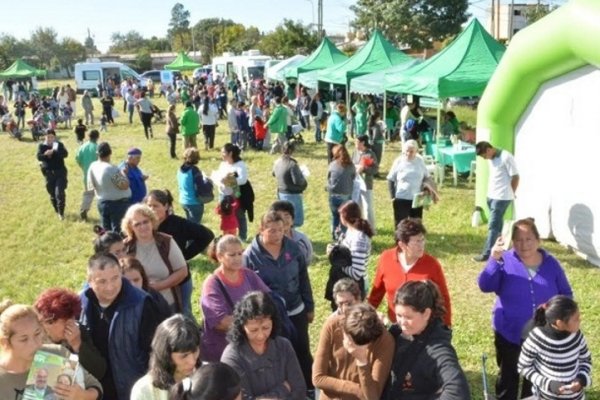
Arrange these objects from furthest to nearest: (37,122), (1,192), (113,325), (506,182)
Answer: (37,122)
(1,192)
(506,182)
(113,325)

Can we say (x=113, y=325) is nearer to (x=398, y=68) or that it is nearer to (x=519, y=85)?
(x=519, y=85)

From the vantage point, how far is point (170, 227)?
5098 millimetres

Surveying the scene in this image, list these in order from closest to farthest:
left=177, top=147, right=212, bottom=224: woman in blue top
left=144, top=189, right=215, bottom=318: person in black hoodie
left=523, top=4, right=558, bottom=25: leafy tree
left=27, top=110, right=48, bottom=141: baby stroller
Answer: left=144, top=189, right=215, bottom=318: person in black hoodie, left=177, top=147, right=212, bottom=224: woman in blue top, left=27, top=110, right=48, bottom=141: baby stroller, left=523, top=4, right=558, bottom=25: leafy tree

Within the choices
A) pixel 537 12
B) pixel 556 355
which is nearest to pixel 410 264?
pixel 556 355

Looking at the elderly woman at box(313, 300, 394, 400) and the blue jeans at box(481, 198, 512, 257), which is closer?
the elderly woman at box(313, 300, 394, 400)

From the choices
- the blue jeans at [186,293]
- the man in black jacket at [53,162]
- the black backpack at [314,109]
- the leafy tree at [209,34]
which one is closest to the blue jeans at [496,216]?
the blue jeans at [186,293]

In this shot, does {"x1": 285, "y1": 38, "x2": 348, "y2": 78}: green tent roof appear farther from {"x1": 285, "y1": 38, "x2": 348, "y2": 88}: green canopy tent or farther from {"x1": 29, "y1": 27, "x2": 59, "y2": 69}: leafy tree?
{"x1": 29, "y1": 27, "x2": 59, "y2": 69}: leafy tree

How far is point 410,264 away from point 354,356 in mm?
1183

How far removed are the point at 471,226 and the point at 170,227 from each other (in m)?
5.49

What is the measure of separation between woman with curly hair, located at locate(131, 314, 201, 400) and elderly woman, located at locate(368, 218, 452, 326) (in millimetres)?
1761

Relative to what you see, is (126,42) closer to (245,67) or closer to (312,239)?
(245,67)

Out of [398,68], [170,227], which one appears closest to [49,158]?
[170,227]

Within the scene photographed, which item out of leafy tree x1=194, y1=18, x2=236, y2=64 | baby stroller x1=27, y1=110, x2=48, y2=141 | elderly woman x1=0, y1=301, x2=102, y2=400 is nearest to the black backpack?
baby stroller x1=27, y1=110, x2=48, y2=141

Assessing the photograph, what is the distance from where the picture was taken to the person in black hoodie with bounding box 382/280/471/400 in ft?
8.86
